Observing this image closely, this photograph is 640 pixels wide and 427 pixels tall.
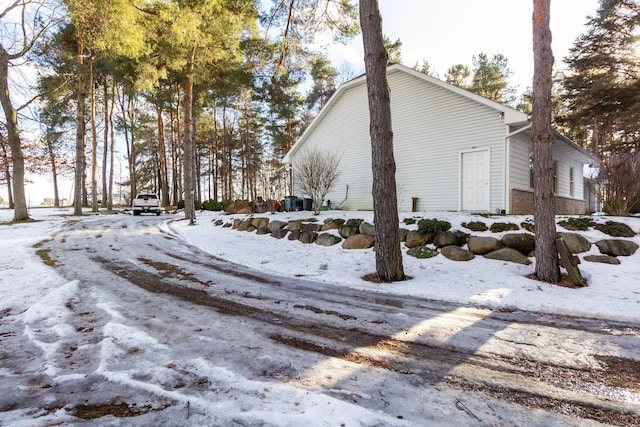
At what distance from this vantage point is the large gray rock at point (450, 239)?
6.44 m

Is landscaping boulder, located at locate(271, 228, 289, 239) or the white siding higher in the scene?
the white siding

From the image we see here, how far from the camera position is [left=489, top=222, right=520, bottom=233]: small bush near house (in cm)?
643

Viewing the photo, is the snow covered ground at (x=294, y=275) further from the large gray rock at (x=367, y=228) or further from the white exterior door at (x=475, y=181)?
the white exterior door at (x=475, y=181)

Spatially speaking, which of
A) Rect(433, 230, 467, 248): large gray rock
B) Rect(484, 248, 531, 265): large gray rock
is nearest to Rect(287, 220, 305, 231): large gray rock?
Rect(433, 230, 467, 248): large gray rock

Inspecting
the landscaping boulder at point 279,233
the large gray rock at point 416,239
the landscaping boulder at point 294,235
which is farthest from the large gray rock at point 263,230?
the large gray rock at point 416,239

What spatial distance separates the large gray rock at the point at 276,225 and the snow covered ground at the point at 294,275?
27.8 inches

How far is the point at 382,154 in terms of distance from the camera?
4961 millimetres

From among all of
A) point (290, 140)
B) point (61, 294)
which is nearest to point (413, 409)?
point (61, 294)

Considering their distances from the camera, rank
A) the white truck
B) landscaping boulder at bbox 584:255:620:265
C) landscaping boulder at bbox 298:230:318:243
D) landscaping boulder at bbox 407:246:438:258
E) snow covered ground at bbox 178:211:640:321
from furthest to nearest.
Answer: the white truck → landscaping boulder at bbox 298:230:318:243 → landscaping boulder at bbox 407:246:438:258 → landscaping boulder at bbox 584:255:620:265 → snow covered ground at bbox 178:211:640:321

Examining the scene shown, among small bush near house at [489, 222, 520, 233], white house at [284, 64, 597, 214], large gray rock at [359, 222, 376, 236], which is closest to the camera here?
small bush near house at [489, 222, 520, 233]

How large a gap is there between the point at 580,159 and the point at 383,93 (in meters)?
16.2

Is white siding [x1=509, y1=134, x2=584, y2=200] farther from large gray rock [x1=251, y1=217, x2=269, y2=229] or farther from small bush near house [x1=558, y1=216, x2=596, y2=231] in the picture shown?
large gray rock [x1=251, y1=217, x2=269, y2=229]

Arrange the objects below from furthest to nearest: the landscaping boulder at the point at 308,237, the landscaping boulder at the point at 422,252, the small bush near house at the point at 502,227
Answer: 1. the landscaping boulder at the point at 308,237
2. the small bush near house at the point at 502,227
3. the landscaping boulder at the point at 422,252

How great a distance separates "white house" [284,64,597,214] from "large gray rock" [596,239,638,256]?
3397 millimetres
